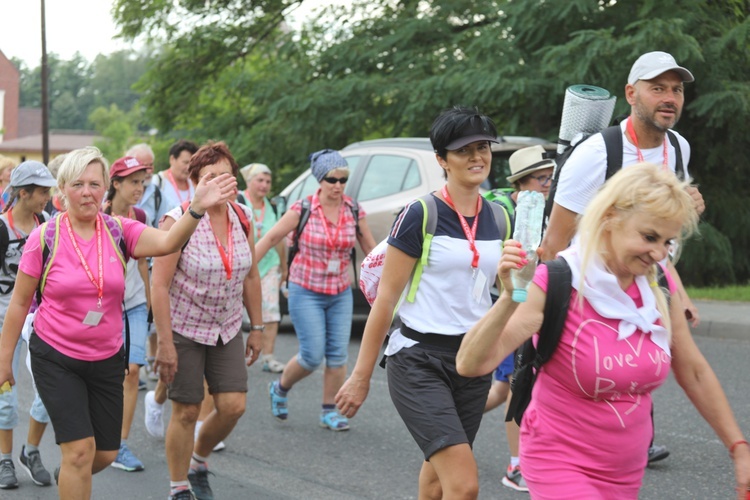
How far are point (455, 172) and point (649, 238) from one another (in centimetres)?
140

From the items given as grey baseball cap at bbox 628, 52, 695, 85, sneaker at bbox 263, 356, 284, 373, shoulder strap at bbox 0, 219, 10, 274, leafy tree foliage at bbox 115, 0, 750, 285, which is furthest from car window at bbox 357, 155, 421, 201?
grey baseball cap at bbox 628, 52, 695, 85

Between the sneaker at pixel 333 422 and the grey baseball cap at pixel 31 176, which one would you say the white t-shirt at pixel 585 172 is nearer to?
the grey baseball cap at pixel 31 176

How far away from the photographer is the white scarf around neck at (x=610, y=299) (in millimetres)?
3217

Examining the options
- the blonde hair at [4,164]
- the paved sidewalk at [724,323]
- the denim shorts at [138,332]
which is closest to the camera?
the denim shorts at [138,332]

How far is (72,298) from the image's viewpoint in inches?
195

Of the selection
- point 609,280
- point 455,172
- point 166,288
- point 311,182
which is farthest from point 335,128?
point 609,280

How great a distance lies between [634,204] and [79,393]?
9.30 ft

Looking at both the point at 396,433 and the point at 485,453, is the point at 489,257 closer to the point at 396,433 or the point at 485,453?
the point at 485,453

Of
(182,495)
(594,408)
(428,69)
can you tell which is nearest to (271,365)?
(182,495)

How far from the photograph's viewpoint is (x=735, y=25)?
1334cm

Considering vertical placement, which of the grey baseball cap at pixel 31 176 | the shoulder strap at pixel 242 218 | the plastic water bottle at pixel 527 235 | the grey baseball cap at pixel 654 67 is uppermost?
the grey baseball cap at pixel 654 67

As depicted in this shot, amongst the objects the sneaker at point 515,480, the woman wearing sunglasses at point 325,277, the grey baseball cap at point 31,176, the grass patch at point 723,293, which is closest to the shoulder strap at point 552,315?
the sneaker at point 515,480

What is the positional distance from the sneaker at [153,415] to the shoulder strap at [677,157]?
3.72m

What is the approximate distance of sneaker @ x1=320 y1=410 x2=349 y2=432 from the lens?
7.73m
